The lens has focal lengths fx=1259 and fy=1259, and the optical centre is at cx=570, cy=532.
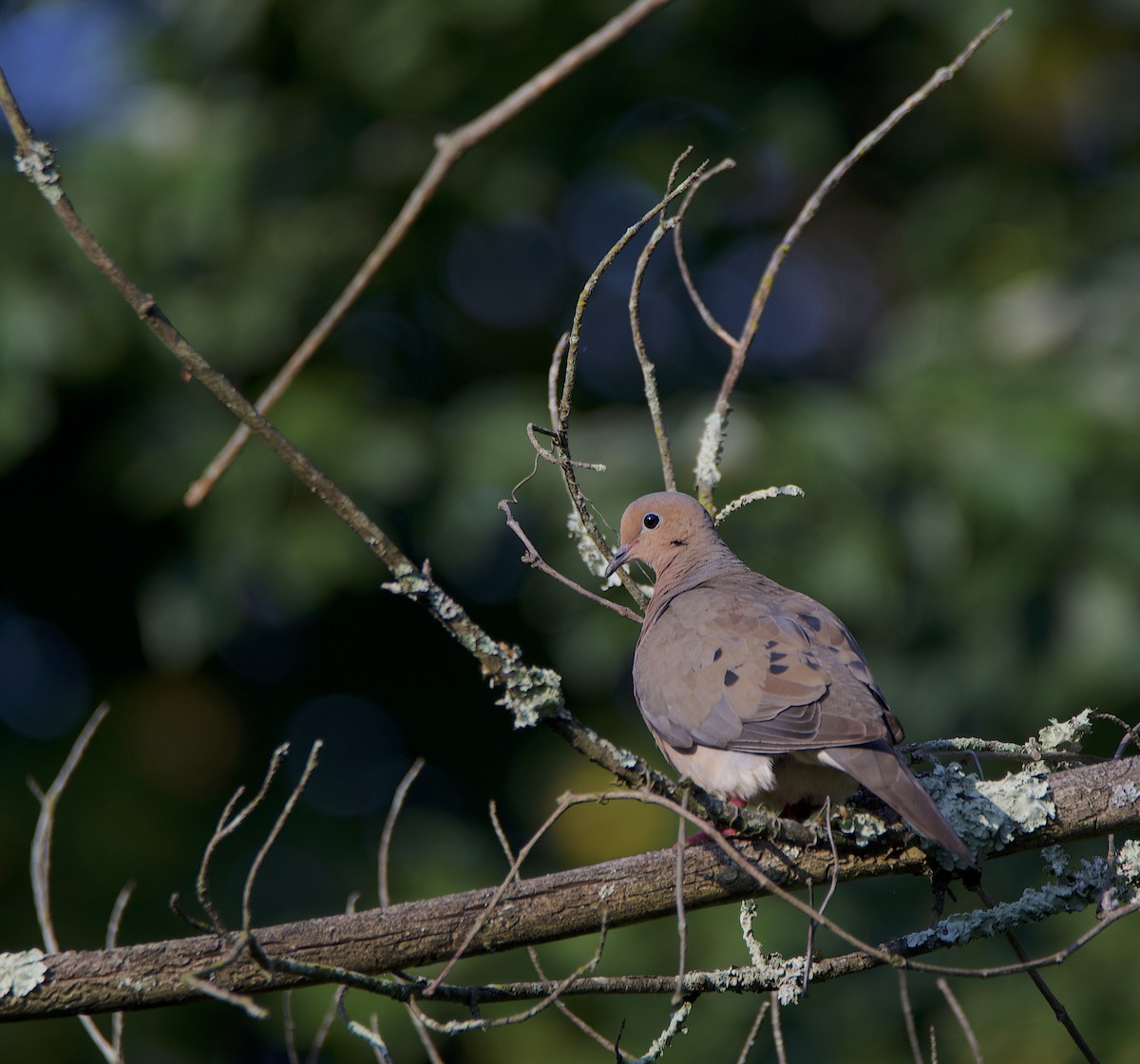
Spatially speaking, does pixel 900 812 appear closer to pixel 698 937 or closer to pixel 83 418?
pixel 698 937

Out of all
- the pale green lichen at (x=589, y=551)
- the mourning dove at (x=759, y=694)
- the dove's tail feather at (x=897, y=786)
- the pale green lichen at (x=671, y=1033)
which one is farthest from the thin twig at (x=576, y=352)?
the pale green lichen at (x=671, y=1033)

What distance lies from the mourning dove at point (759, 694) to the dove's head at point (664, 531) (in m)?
0.24

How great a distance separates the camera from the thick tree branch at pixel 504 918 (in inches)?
80.7

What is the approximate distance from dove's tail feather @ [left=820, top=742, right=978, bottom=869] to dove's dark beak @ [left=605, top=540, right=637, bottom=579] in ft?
1.95

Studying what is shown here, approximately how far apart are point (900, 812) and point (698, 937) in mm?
2928

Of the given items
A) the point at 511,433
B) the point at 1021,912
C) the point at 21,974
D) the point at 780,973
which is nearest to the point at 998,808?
the point at 1021,912

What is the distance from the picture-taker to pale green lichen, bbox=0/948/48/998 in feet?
6.62

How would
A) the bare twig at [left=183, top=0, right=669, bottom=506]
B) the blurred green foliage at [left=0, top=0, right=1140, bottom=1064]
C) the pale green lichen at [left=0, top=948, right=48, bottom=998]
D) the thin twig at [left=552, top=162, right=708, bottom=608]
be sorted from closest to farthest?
the bare twig at [left=183, top=0, right=669, bottom=506] < the pale green lichen at [left=0, top=948, right=48, bottom=998] < the thin twig at [left=552, top=162, right=708, bottom=608] < the blurred green foliage at [left=0, top=0, right=1140, bottom=1064]

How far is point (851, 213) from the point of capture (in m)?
6.86

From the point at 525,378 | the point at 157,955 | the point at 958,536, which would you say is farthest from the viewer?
the point at 525,378

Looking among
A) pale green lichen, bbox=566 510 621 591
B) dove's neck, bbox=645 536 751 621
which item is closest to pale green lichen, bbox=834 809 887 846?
pale green lichen, bbox=566 510 621 591

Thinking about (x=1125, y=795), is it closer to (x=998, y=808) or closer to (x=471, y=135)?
(x=998, y=808)

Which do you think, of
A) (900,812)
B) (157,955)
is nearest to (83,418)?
(157,955)

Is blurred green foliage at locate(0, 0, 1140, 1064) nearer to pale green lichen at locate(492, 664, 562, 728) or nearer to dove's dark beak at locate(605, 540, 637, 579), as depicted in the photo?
dove's dark beak at locate(605, 540, 637, 579)
